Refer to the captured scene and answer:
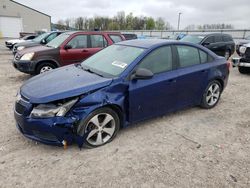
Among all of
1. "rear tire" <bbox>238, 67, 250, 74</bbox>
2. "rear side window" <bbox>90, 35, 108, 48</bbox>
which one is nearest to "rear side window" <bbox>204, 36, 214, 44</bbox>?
"rear tire" <bbox>238, 67, 250, 74</bbox>

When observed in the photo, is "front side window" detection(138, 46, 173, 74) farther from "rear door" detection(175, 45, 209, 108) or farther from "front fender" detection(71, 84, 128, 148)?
"front fender" detection(71, 84, 128, 148)

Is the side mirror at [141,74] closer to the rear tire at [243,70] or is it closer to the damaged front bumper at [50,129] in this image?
the damaged front bumper at [50,129]

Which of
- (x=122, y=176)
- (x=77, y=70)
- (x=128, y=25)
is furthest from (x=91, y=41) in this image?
(x=128, y=25)

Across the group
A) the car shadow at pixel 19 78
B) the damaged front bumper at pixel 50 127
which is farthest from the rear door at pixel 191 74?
the car shadow at pixel 19 78

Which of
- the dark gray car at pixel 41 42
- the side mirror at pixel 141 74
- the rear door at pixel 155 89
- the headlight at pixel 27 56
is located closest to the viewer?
the side mirror at pixel 141 74

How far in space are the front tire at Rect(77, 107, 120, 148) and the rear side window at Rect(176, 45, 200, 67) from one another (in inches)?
68.4

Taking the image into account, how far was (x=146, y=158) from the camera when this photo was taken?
116 inches

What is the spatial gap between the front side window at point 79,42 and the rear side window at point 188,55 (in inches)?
161

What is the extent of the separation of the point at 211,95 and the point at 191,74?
1.00 metres

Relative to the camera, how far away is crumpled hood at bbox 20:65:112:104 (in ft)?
9.32

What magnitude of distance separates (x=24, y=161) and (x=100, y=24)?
7420cm

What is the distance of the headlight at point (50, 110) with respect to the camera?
2.80m

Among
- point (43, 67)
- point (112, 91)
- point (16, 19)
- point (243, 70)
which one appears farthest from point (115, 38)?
point (16, 19)

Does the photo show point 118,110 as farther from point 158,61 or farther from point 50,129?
point 158,61
